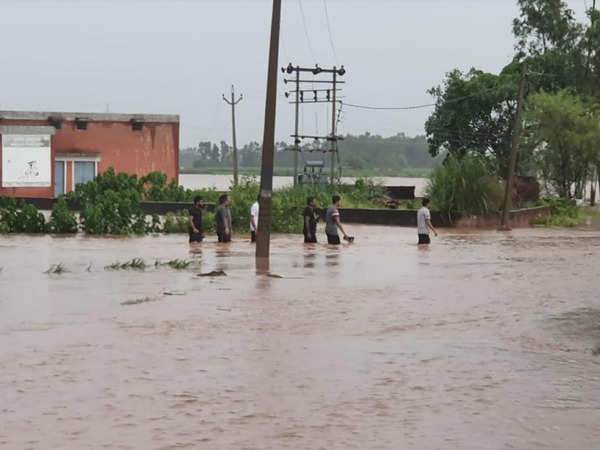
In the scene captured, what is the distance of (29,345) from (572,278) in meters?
13.4

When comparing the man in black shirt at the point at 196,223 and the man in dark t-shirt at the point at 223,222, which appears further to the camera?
the man in dark t-shirt at the point at 223,222

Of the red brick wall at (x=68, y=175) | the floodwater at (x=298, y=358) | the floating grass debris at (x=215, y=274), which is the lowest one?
the floodwater at (x=298, y=358)

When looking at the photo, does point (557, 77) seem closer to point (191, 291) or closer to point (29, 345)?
point (191, 291)

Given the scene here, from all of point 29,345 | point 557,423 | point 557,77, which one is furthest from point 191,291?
point 557,77

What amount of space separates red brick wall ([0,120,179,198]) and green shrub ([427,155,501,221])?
15.4 meters

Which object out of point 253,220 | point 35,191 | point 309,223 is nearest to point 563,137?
point 35,191

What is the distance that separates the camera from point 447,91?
76.9 m

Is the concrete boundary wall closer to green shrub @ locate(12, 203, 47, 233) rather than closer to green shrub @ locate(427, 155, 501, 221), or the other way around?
green shrub @ locate(427, 155, 501, 221)

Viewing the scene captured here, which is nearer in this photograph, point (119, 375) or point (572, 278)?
point (119, 375)

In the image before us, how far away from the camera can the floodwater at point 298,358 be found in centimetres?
925

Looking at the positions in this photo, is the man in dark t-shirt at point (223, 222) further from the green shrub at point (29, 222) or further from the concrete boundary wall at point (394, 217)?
the concrete boundary wall at point (394, 217)

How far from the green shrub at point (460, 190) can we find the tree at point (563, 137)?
Answer: 795 inches

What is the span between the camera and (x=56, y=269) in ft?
75.4

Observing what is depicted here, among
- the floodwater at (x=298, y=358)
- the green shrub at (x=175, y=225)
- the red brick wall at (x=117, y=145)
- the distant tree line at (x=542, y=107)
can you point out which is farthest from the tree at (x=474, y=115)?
the floodwater at (x=298, y=358)
